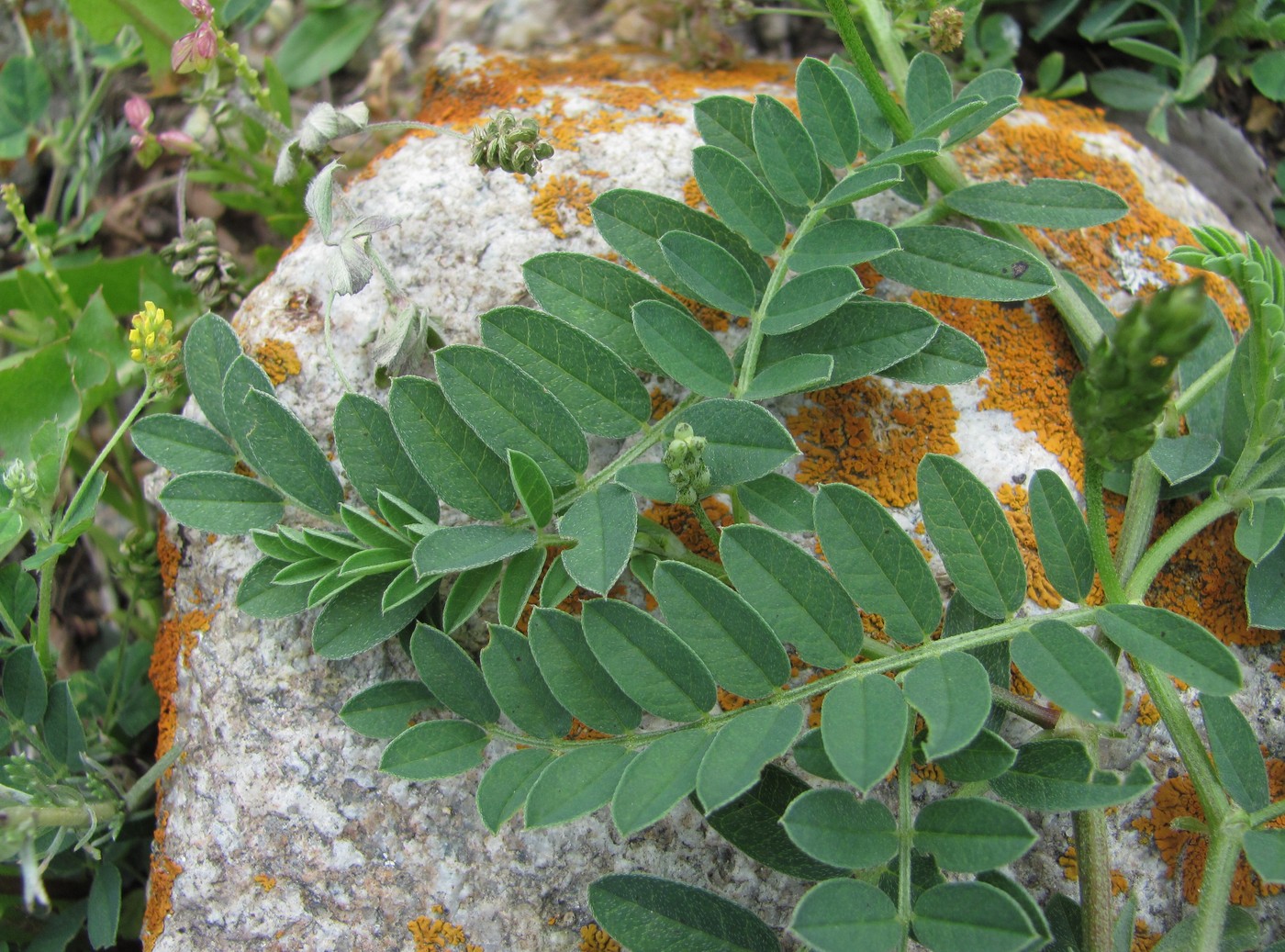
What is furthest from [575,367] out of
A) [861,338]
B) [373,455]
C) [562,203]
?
[562,203]

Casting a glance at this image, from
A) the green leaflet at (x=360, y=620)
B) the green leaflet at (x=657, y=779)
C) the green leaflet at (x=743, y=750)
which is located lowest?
Result: the green leaflet at (x=657, y=779)

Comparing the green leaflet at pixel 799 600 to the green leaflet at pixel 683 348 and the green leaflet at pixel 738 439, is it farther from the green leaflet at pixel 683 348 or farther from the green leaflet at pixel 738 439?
the green leaflet at pixel 683 348

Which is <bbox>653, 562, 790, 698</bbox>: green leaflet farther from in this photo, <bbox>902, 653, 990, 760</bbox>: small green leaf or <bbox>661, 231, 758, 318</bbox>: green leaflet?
<bbox>661, 231, 758, 318</bbox>: green leaflet

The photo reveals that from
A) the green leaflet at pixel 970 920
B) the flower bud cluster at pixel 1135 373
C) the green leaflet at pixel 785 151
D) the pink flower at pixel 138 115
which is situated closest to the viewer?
Answer: the flower bud cluster at pixel 1135 373

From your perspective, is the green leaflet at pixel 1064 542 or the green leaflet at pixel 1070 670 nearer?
the green leaflet at pixel 1070 670

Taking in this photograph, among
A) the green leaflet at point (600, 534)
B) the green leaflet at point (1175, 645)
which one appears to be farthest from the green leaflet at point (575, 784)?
the green leaflet at point (1175, 645)

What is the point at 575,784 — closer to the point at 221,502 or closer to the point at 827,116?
the point at 221,502
